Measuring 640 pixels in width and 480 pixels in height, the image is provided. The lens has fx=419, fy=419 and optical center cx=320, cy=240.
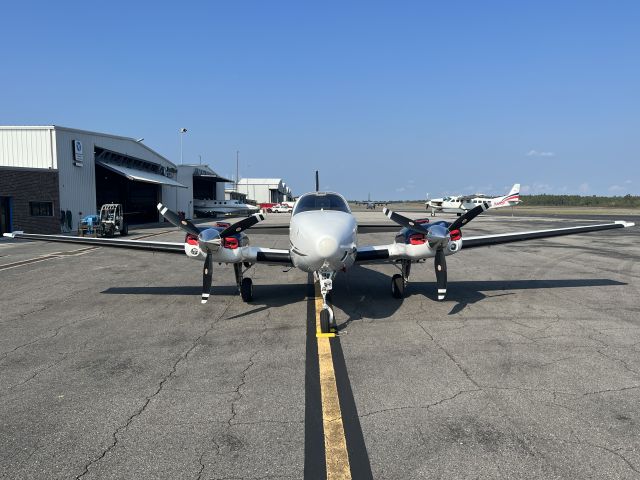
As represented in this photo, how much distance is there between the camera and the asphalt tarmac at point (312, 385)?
12.3 feet

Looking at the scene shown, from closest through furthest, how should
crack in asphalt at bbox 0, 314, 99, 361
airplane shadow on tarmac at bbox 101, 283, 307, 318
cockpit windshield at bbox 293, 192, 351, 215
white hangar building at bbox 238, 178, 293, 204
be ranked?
crack in asphalt at bbox 0, 314, 99, 361 → cockpit windshield at bbox 293, 192, 351, 215 → airplane shadow on tarmac at bbox 101, 283, 307, 318 → white hangar building at bbox 238, 178, 293, 204

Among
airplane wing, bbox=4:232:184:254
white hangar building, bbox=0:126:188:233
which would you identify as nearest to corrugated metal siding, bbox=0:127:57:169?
white hangar building, bbox=0:126:188:233

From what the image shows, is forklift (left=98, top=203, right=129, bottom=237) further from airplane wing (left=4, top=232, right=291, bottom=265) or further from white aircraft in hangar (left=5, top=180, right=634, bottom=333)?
white aircraft in hangar (left=5, top=180, right=634, bottom=333)

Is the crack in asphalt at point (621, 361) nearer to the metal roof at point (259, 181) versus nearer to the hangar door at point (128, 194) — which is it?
the hangar door at point (128, 194)

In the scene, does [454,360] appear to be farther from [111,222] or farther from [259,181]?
[259,181]

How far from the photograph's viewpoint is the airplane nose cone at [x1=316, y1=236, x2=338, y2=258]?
7.27 meters

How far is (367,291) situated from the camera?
11516mm

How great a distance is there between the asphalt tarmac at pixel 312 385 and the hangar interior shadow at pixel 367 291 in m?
0.11

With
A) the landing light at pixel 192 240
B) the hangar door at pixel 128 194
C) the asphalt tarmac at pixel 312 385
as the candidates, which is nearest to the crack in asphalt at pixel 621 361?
the asphalt tarmac at pixel 312 385

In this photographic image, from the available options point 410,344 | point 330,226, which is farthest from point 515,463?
point 330,226

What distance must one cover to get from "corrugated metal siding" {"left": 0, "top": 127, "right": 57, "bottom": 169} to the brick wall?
1650 mm

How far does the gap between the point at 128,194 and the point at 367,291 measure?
4404 cm

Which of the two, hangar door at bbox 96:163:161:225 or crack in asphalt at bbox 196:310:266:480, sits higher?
hangar door at bbox 96:163:161:225

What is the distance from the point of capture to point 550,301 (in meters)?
10.2
